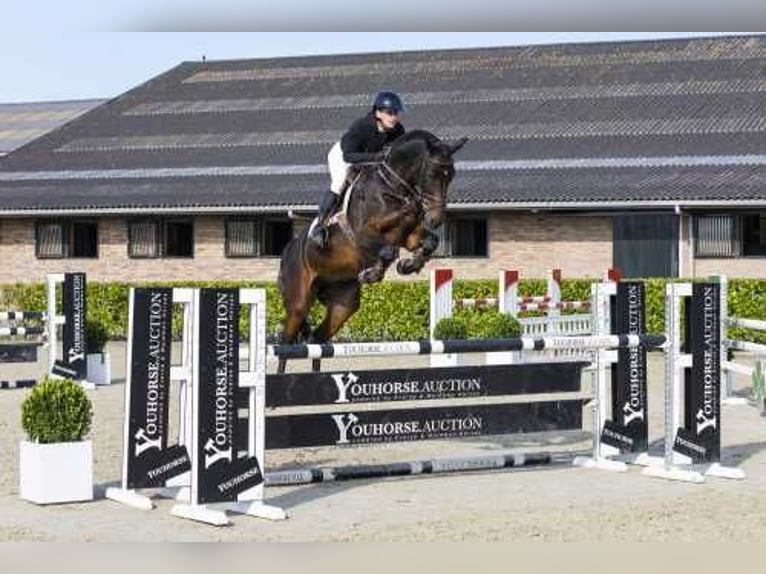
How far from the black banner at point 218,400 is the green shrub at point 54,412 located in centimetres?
115

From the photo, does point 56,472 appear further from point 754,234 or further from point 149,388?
point 754,234

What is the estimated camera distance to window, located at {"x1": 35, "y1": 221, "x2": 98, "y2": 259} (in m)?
34.5

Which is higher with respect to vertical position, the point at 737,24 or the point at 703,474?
the point at 737,24

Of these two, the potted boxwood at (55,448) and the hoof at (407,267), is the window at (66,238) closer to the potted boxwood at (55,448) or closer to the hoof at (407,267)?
the hoof at (407,267)

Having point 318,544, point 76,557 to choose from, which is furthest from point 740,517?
point 76,557

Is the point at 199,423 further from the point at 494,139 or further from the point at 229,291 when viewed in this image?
the point at 494,139

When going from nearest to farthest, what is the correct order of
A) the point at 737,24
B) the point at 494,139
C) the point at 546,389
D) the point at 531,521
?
the point at 531,521 < the point at 546,389 < the point at 494,139 < the point at 737,24

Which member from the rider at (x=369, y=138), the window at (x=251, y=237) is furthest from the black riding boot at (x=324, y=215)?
the window at (x=251, y=237)

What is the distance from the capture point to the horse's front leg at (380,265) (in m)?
11.2

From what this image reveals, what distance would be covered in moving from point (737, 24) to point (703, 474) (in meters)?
26.9

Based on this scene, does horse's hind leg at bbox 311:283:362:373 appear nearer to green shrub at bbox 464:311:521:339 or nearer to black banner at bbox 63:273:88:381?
green shrub at bbox 464:311:521:339

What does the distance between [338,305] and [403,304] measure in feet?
53.0

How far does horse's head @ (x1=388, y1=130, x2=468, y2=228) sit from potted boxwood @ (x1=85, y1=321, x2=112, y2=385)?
9470mm

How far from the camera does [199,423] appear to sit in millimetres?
9617
